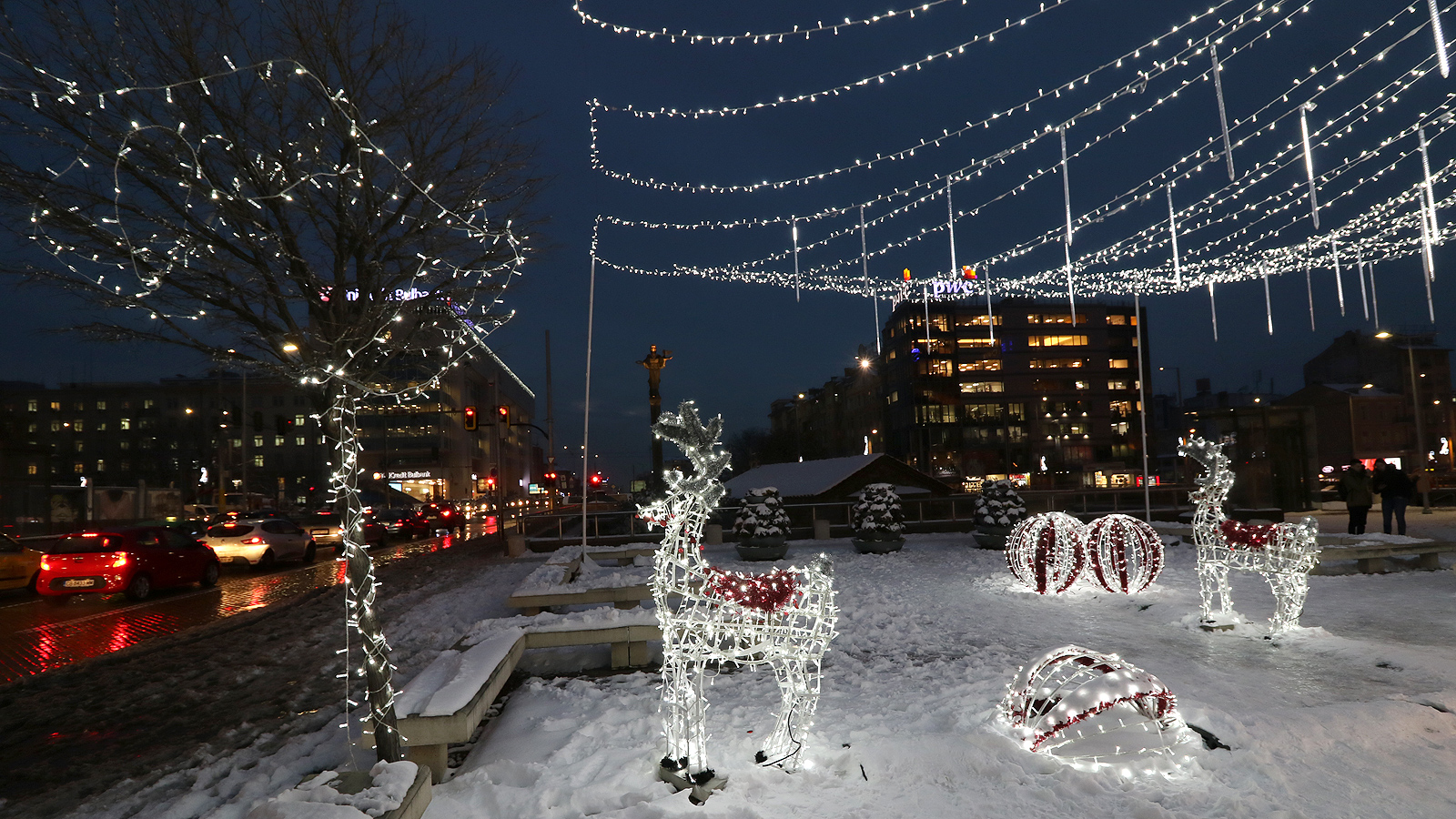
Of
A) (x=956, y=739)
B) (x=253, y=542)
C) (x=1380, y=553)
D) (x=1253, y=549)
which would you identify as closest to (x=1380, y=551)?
(x=1380, y=553)

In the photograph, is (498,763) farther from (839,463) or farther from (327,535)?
(327,535)

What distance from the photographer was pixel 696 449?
4625 mm

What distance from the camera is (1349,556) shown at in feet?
39.1

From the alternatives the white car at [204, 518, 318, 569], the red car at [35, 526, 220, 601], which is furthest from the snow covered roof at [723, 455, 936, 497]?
the red car at [35, 526, 220, 601]

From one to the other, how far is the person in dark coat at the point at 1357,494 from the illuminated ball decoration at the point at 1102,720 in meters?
15.0

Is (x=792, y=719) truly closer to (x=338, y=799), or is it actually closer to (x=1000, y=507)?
(x=338, y=799)

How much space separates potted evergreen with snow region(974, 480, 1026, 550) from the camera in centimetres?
1705

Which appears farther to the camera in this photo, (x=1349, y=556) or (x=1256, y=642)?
(x=1349, y=556)

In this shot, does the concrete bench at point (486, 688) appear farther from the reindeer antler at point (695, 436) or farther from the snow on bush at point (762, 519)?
the snow on bush at point (762, 519)

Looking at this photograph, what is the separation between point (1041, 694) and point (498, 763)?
11.4 ft

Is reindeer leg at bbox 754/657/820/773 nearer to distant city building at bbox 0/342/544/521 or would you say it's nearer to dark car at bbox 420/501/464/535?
dark car at bbox 420/501/464/535

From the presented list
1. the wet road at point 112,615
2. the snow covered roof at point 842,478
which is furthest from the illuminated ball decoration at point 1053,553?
the wet road at point 112,615

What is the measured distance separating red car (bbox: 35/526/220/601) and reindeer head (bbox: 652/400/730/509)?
14.7 m

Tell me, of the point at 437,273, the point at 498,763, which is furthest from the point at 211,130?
the point at 498,763
